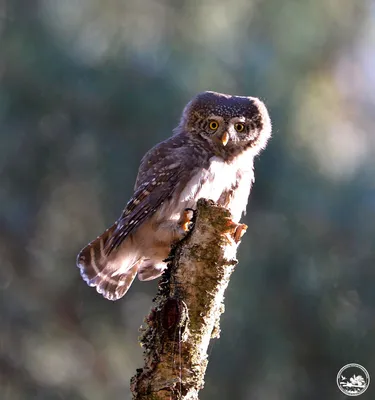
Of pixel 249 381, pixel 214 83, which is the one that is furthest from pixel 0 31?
pixel 249 381

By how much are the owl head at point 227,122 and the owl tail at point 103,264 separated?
72cm

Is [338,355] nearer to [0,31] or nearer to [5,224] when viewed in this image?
[5,224]

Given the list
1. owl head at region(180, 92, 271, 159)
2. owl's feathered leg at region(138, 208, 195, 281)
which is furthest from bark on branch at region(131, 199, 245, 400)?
owl head at region(180, 92, 271, 159)

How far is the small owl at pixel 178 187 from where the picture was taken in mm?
3844

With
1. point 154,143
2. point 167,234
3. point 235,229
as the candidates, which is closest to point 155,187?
point 167,234

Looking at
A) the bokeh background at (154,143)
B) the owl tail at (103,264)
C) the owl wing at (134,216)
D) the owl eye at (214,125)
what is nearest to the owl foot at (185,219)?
the owl wing at (134,216)

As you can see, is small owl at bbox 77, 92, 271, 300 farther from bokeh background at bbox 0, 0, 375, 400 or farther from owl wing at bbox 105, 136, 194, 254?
bokeh background at bbox 0, 0, 375, 400

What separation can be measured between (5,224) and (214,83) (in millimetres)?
2102

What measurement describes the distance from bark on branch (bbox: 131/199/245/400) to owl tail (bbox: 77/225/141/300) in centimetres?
117

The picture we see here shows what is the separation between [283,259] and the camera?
5758 mm

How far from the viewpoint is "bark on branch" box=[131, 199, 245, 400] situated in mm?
2607

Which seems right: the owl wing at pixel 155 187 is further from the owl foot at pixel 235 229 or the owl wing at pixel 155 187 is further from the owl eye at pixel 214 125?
the owl foot at pixel 235 229

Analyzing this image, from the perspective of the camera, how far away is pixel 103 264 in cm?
401

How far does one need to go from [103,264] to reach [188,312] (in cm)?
136
